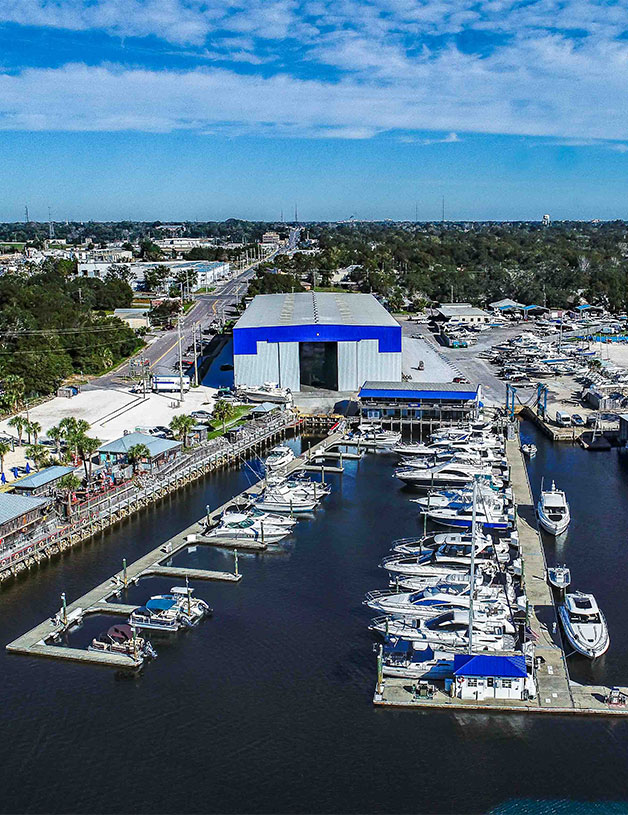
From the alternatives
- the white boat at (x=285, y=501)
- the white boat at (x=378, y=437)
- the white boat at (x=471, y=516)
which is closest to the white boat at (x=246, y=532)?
the white boat at (x=285, y=501)

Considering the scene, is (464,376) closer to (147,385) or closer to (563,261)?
(147,385)

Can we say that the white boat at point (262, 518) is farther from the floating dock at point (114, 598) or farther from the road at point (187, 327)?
the road at point (187, 327)

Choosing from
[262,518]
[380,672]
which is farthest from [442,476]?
[380,672]

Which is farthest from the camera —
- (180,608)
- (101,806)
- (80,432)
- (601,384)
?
(601,384)

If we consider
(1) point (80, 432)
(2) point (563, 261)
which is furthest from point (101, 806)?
(2) point (563, 261)

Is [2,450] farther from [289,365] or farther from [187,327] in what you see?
[187,327]

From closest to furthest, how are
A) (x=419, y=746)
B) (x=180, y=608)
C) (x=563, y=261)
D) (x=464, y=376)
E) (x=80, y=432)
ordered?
(x=419, y=746)
(x=180, y=608)
(x=80, y=432)
(x=464, y=376)
(x=563, y=261)

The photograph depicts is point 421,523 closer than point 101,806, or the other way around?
point 101,806
